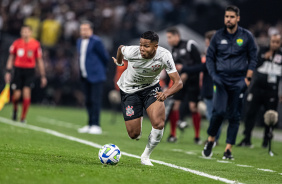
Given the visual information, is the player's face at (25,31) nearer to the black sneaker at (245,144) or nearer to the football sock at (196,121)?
the football sock at (196,121)

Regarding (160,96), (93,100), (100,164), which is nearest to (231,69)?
(160,96)

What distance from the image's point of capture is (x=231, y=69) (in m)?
9.83

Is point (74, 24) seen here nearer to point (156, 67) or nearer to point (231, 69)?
point (231, 69)

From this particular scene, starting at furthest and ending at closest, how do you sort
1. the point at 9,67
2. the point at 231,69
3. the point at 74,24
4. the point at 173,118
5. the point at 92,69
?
the point at 74,24 → the point at 9,67 → the point at 92,69 → the point at 173,118 → the point at 231,69

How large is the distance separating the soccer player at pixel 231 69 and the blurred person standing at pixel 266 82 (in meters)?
2.13

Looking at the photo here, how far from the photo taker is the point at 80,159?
8.20 metres

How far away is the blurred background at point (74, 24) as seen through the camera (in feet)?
79.9

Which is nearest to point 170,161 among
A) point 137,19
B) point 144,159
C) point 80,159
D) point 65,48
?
point 144,159

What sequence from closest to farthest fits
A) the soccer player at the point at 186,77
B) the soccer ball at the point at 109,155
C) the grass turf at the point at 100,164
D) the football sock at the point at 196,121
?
the grass turf at the point at 100,164
the soccer ball at the point at 109,155
the soccer player at the point at 186,77
the football sock at the point at 196,121

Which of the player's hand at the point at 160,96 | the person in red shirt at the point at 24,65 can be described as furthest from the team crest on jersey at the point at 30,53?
the player's hand at the point at 160,96

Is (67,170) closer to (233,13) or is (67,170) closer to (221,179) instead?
(221,179)

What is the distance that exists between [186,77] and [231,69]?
10.0 ft

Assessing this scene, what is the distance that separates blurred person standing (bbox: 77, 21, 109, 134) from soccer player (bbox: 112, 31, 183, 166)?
5.41 metres

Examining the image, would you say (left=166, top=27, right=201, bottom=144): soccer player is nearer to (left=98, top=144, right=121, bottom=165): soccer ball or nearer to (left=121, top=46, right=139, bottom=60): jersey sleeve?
(left=121, top=46, right=139, bottom=60): jersey sleeve
